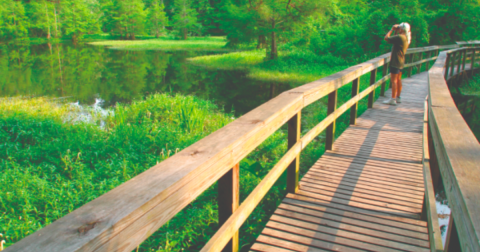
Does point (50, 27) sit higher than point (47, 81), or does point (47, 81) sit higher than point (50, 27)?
point (50, 27)

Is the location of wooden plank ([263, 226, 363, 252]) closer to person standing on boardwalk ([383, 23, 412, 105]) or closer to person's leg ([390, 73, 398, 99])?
person standing on boardwalk ([383, 23, 412, 105])

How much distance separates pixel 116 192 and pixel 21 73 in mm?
22944

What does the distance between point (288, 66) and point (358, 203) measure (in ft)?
64.3

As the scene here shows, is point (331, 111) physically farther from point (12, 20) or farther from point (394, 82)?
point (12, 20)

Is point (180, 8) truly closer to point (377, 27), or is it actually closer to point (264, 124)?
point (377, 27)

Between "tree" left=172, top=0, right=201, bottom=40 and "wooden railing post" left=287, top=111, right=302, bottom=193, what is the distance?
5416 cm

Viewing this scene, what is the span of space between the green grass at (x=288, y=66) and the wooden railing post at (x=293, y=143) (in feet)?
49.9

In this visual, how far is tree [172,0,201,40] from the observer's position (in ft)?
182

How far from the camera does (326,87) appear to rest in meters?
4.22

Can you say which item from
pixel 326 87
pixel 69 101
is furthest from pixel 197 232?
pixel 69 101

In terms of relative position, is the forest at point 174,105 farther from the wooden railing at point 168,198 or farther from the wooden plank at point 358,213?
the wooden railing at point 168,198

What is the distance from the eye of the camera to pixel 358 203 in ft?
11.8

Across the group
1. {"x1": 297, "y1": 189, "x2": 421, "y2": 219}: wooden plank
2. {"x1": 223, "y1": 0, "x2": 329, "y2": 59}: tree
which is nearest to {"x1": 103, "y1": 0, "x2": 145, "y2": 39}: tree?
{"x1": 223, "y1": 0, "x2": 329, "y2": 59}: tree

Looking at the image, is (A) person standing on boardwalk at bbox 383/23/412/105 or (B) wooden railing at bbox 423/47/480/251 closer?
(B) wooden railing at bbox 423/47/480/251
